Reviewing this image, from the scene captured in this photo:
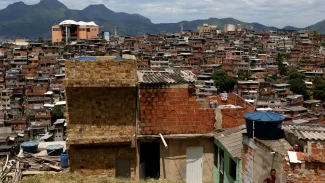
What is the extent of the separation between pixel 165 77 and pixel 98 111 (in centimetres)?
280

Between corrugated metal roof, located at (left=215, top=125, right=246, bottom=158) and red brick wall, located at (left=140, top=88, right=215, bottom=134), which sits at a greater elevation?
red brick wall, located at (left=140, top=88, right=215, bottom=134)

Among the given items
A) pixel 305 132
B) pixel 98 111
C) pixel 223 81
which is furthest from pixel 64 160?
pixel 223 81

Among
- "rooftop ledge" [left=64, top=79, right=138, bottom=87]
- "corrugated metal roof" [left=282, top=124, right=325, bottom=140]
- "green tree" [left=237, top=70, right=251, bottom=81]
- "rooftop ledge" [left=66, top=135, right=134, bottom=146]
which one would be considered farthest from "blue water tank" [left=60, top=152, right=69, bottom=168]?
"green tree" [left=237, top=70, right=251, bottom=81]

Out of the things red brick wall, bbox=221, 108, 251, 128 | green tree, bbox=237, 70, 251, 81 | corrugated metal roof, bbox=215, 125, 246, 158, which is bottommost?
green tree, bbox=237, 70, 251, 81

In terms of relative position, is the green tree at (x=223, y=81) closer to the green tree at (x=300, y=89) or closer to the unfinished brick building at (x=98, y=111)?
the green tree at (x=300, y=89)

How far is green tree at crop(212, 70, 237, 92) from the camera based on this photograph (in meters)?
68.6

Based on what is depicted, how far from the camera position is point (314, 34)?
123 m

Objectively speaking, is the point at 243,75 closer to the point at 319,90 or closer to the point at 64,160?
the point at 319,90

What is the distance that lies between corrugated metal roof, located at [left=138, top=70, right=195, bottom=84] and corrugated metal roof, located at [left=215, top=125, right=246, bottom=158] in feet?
7.33

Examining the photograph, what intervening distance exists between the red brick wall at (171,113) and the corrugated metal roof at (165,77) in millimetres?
320

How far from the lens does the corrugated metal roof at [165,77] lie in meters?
13.2

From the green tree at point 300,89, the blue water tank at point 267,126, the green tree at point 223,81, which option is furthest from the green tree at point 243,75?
the blue water tank at point 267,126

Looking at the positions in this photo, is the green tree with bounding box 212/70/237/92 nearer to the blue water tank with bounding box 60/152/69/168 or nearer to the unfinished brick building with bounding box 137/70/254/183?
the unfinished brick building with bounding box 137/70/254/183

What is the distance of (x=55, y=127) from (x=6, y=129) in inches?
304
